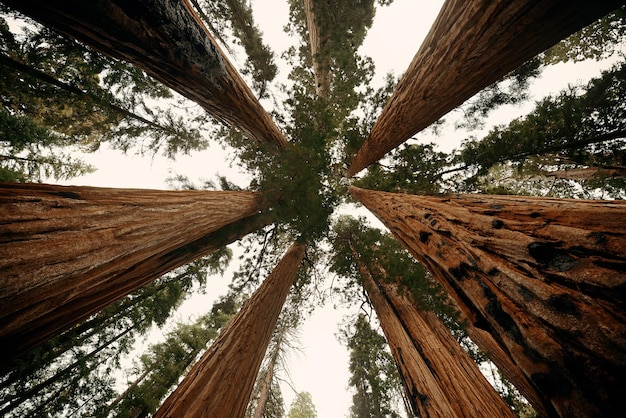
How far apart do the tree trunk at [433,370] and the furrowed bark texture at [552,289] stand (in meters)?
2.07

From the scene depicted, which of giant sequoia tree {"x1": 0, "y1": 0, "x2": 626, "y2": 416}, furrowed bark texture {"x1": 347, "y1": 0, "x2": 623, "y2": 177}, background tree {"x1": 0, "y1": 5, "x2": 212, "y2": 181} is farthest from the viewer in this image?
background tree {"x1": 0, "y1": 5, "x2": 212, "y2": 181}

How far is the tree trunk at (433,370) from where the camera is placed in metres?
2.80

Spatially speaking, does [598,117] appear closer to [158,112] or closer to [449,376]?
[449,376]

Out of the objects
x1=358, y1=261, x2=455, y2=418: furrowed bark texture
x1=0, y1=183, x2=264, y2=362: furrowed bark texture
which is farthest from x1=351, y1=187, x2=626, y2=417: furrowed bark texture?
x1=0, y1=183, x2=264, y2=362: furrowed bark texture

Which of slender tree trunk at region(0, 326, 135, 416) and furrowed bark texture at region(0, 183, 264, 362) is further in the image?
slender tree trunk at region(0, 326, 135, 416)

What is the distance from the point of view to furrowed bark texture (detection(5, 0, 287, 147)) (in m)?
2.04

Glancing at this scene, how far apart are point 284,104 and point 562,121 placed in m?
5.81

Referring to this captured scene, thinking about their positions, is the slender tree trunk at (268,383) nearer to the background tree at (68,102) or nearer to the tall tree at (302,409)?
the tall tree at (302,409)

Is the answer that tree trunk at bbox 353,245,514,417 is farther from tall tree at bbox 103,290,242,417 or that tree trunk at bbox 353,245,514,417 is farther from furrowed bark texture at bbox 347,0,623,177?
tall tree at bbox 103,290,242,417

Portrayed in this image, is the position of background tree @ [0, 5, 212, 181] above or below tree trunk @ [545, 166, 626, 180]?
above

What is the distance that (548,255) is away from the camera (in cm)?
119

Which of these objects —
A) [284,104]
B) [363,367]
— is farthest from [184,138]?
[363,367]

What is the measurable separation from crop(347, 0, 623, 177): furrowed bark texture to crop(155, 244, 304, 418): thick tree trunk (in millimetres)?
4214

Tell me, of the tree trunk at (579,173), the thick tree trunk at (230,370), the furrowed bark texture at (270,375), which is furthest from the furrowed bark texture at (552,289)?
the furrowed bark texture at (270,375)
